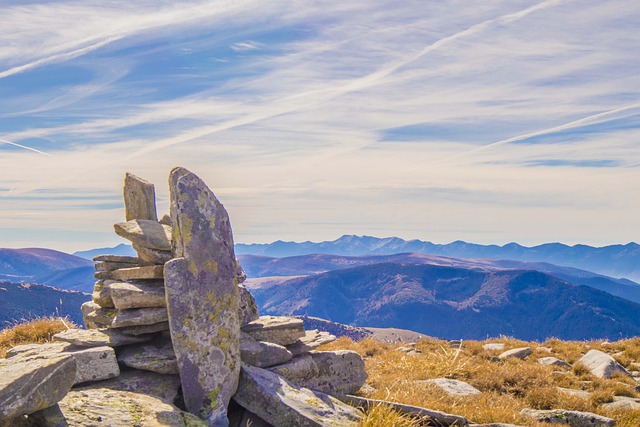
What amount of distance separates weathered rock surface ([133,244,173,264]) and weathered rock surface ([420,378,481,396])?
7700mm

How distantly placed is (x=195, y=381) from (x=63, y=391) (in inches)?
106

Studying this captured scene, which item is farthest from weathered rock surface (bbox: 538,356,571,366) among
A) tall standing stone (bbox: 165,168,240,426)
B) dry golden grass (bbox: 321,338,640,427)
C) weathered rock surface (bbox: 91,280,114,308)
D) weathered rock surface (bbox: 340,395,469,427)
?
weathered rock surface (bbox: 91,280,114,308)

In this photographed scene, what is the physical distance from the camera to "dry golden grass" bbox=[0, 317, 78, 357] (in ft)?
54.3

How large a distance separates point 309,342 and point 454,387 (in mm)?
4248

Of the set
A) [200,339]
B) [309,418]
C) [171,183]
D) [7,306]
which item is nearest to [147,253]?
[171,183]

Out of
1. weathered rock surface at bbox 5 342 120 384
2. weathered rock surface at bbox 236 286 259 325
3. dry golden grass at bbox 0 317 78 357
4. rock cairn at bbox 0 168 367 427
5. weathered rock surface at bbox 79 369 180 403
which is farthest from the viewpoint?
dry golden grass at bbox 0 317 78 357

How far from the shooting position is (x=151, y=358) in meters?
10.5

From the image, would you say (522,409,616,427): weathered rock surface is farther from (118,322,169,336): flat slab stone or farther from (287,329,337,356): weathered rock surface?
(118,322,169,336): flat slab stone

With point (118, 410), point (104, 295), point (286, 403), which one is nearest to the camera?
point (118, 410)

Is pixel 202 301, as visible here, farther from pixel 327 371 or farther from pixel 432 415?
A: pixel 432 415

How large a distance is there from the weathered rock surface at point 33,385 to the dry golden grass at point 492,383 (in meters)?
4.92

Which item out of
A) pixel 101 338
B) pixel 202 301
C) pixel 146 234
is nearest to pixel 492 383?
pixel 202 301

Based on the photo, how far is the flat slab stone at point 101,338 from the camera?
10750 millimetres

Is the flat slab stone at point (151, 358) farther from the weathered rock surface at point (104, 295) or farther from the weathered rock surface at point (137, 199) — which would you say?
the weathered rock surface at point (137, 199)
